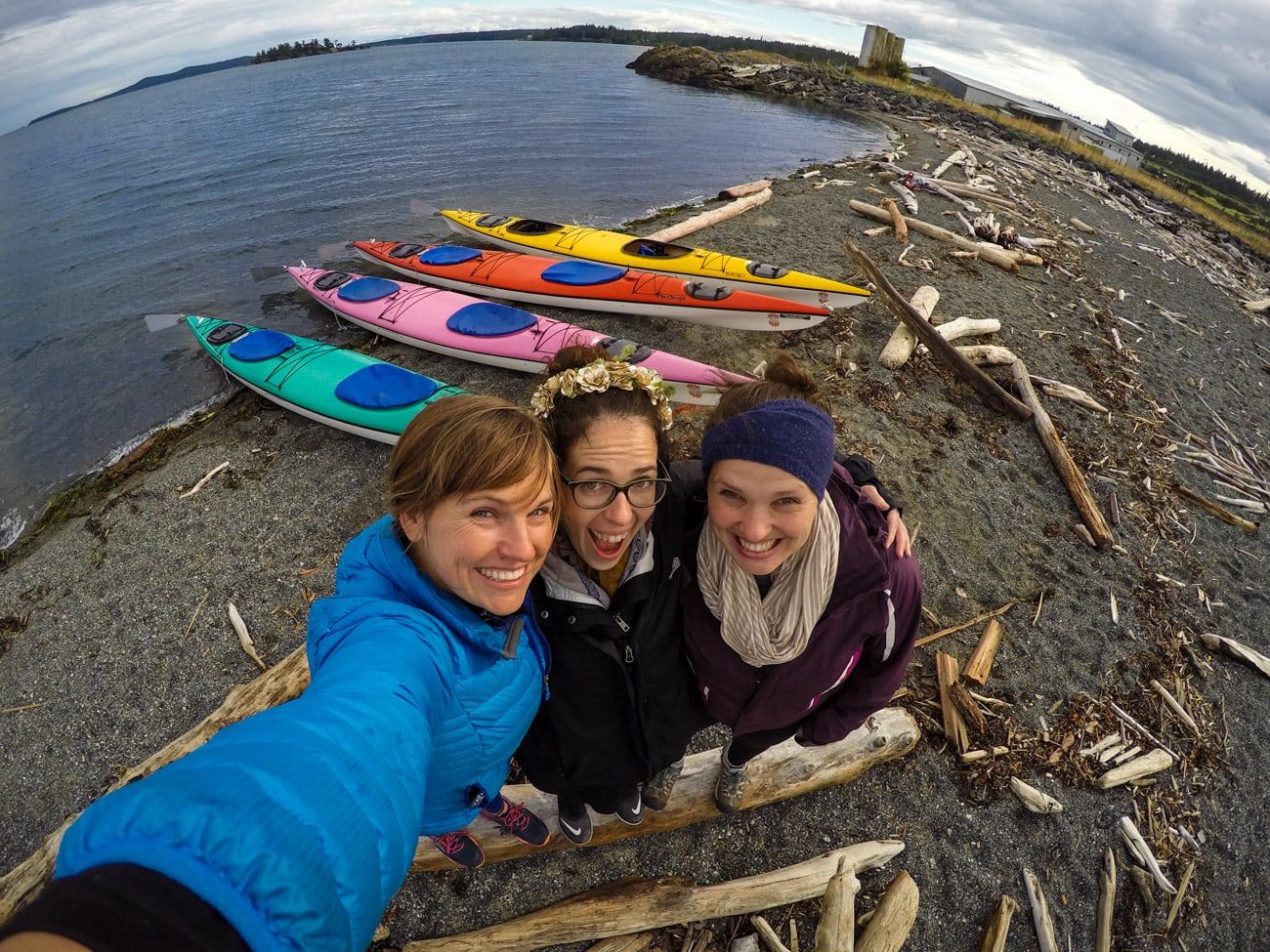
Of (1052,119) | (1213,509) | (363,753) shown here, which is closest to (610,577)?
(363,753)

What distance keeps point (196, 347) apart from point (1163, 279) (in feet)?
73.2

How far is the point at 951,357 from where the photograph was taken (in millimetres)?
8305

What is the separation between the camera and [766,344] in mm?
9477

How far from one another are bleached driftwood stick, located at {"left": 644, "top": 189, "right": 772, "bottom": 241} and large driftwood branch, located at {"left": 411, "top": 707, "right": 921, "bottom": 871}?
1174 cm

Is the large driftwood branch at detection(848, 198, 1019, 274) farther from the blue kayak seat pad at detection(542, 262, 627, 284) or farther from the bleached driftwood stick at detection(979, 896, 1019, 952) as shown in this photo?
the bleached driftwood stick at detection(979, 896, 1019, 952)

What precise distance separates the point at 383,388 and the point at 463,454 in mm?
6209

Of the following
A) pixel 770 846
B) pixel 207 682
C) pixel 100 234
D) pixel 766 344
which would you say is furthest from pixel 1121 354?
pixel 100 234

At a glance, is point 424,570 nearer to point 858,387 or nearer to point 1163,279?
point 858,387

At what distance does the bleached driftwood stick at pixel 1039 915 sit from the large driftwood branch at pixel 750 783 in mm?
979

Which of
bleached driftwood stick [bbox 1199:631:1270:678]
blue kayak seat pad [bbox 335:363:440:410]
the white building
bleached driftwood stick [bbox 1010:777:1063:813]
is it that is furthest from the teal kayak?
the white building

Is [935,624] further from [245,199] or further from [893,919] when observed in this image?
[245,199]

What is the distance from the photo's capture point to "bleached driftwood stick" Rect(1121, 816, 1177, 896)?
3641mm

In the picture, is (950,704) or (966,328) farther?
(966,328)

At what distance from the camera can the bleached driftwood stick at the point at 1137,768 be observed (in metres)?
4.11
